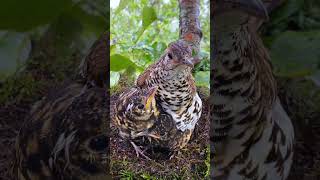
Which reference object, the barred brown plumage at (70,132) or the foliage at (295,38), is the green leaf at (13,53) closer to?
the barred brown plumage at (70,132)

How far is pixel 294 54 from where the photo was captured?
2.24 meters

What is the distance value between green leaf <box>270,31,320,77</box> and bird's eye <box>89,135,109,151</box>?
0.82m

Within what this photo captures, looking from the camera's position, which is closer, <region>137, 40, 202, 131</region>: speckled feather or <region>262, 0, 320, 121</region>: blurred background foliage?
<region>137, 40, 202, 131</region>: speckled feather

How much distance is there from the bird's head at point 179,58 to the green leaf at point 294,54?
39 centimetres

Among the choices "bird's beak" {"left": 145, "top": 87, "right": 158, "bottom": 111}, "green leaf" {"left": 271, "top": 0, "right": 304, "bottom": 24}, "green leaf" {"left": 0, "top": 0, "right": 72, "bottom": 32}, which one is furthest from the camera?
"green leaf" {"left": 271, "top": 0, "right": 304, "bottom": 24}

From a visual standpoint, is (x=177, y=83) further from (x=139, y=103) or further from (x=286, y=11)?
(x=286, y=11)

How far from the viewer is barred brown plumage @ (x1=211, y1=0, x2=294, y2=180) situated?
2154 millimetres

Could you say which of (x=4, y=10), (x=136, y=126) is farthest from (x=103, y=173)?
(x=4, y=10)

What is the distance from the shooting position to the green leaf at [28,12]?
203 cm

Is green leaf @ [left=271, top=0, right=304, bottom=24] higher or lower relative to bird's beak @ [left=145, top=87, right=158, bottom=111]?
higher

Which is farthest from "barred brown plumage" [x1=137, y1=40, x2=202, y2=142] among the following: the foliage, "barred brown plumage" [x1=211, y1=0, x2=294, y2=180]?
the foliage

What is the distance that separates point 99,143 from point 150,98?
287 mm

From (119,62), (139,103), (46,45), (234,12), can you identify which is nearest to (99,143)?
(139,103)

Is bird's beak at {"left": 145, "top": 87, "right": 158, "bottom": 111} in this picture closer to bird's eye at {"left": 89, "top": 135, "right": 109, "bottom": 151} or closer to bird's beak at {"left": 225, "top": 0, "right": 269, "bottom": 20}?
bird's eye at {"left": 89, "top": 135, "right": 109, "bottom": 151}
